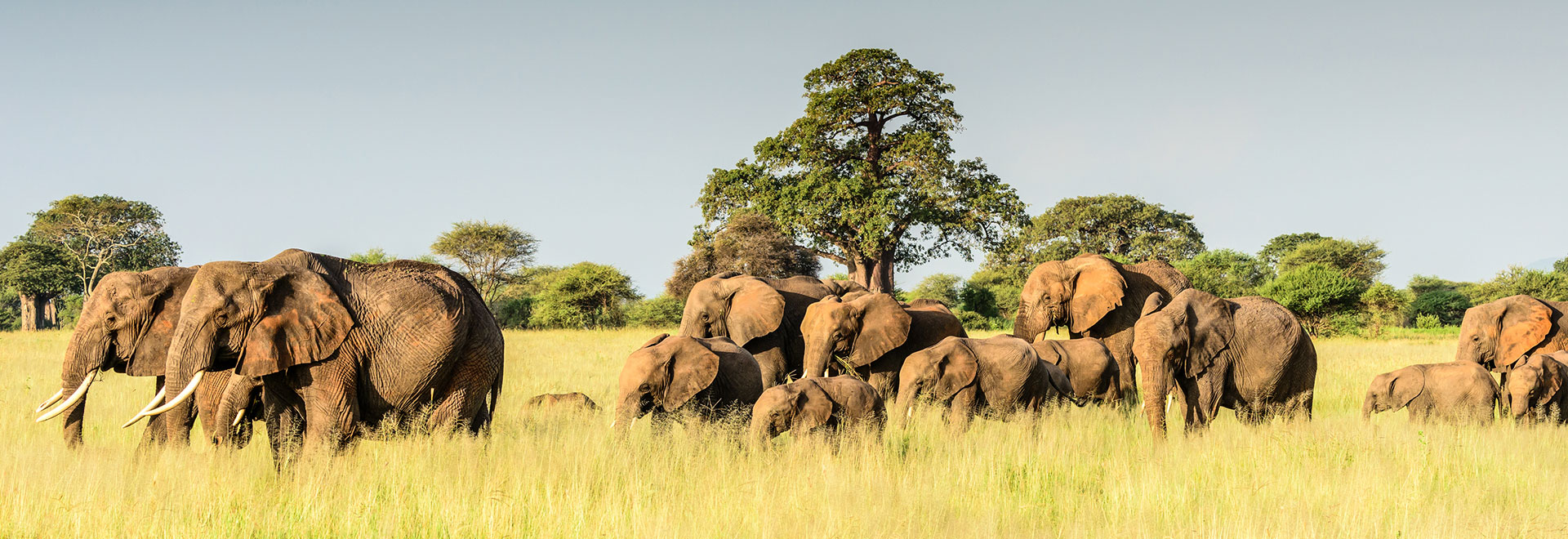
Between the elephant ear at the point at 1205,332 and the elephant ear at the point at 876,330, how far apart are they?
11.9 ft

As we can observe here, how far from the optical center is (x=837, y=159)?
3647 cm

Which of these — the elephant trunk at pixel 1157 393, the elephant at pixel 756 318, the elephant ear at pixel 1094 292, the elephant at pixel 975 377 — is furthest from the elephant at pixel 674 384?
the elephant ear at pixel 1094 292

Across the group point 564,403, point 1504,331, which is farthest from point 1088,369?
point 1504,331

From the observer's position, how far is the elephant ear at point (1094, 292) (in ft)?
49.0

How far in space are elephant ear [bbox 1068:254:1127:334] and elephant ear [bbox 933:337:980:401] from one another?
5.15 meters

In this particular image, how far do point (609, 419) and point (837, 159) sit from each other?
26224mm

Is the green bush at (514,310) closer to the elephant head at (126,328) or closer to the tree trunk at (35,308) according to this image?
the tree trunk at (35,308)

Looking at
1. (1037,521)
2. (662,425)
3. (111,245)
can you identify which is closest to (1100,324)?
(662,425)

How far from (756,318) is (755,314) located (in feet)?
0.25

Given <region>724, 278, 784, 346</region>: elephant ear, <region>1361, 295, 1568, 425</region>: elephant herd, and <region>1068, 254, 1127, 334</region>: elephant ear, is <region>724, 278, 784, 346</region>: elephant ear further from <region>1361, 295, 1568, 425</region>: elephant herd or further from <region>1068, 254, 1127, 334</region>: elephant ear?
<region>1361, 295, 1568, 425</region>: elephant herd

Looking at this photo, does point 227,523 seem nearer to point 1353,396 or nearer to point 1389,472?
point 1389,472

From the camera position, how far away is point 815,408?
841cm

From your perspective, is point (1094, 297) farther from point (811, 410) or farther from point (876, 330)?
point (811, 410)

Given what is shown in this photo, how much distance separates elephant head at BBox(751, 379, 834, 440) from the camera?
27.2ft
